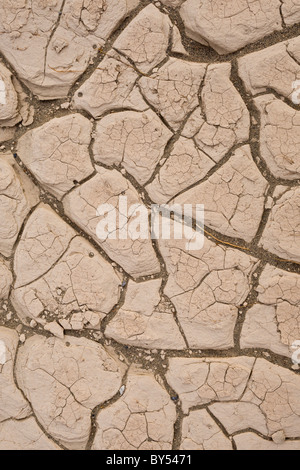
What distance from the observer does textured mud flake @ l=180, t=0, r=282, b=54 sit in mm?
2160

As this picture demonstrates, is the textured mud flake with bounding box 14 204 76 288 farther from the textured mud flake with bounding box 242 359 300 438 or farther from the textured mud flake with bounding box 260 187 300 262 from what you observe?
the textured mud flake with bounding box 242 359 300 438

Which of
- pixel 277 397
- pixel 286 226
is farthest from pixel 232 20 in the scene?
pixel 277 397

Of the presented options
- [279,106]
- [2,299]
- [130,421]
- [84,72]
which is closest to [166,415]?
[130,421]

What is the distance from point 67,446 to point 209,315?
948 mm

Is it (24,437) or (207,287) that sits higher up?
(207,287)

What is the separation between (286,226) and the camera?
219 centimetres

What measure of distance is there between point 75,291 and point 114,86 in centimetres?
101

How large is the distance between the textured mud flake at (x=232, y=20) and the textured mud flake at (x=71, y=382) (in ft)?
5.20

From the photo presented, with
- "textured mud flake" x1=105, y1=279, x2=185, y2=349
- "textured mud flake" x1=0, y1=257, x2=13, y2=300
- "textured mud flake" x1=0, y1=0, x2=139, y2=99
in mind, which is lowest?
"textured mud flake" x1=105, y1=279, x2=185, y2=349

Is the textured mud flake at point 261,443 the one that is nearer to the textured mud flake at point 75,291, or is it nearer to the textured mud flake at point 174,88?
the textured mud flake at point 75,291

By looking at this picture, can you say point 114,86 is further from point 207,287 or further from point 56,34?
point 207,287

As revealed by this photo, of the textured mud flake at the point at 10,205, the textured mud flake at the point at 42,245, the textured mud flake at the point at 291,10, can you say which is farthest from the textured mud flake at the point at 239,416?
the textured mud flake at the point at 291,10

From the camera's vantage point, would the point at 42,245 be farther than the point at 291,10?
Yes

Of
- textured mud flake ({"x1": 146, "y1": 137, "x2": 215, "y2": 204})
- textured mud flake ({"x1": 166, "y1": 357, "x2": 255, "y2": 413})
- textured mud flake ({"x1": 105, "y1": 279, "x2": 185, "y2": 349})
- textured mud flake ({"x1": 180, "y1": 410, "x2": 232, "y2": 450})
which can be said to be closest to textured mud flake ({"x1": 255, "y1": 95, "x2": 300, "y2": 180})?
textured mud flake ({"x1": 146, "y1": 137, "x2": 215, "y2": 204})
